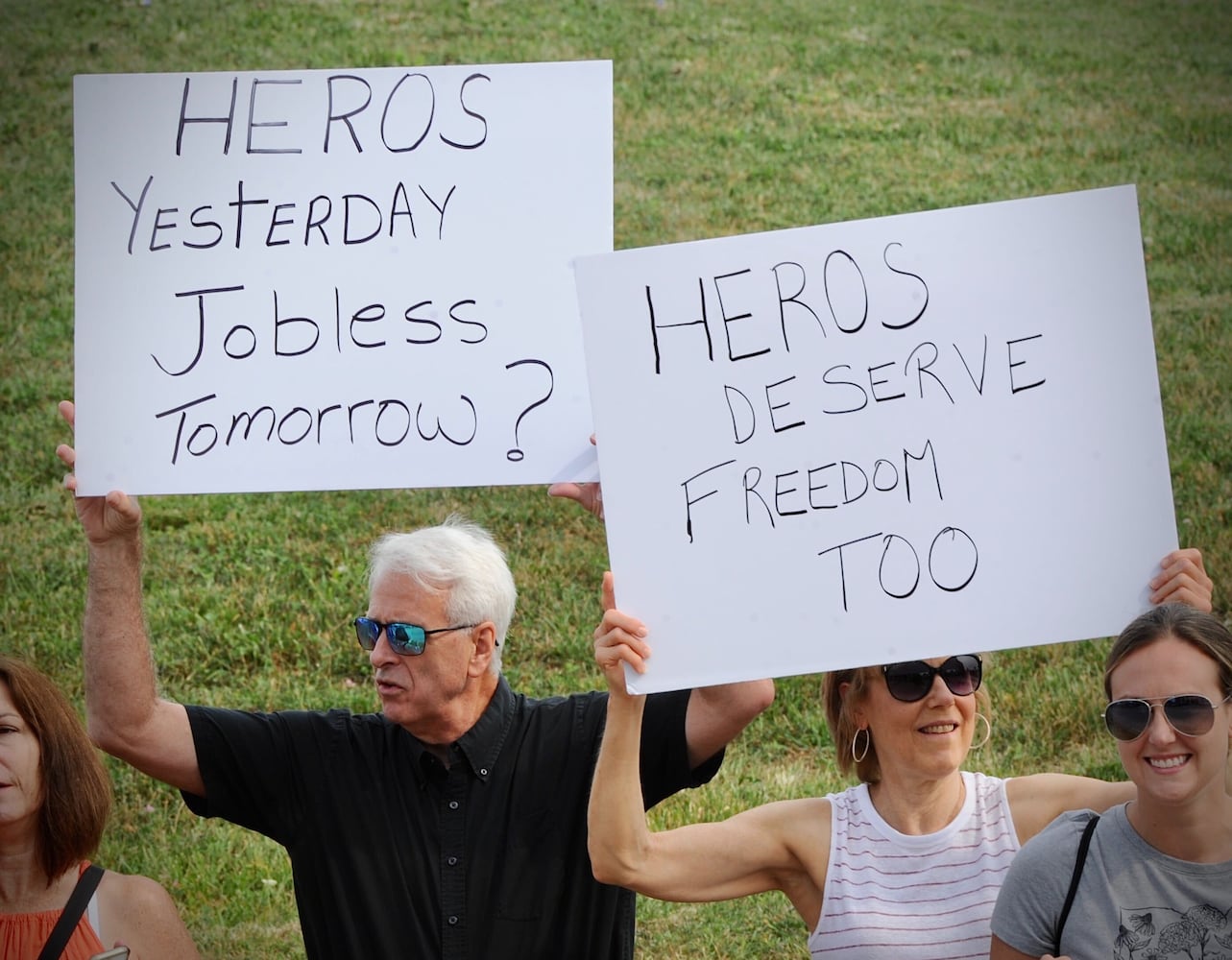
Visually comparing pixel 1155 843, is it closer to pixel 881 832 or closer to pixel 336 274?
pixel 881 832

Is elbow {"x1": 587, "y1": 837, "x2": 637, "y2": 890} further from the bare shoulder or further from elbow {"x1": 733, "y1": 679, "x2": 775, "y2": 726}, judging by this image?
the bare shoulder

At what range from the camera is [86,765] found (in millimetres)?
3447

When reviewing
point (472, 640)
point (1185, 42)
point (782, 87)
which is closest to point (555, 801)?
point (472, 640)

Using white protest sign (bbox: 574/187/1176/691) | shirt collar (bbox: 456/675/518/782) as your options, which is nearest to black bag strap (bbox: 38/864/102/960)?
shirt collar (bbox: 456/675/518/782)

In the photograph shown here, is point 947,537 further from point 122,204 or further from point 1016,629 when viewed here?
point 122,204

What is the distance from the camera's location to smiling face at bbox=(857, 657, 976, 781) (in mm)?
3221

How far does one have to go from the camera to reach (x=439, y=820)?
3.48 metres

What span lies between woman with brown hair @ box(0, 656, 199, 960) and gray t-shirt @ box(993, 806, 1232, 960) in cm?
176

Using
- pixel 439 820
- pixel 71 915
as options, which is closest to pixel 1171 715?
pixel 439 820

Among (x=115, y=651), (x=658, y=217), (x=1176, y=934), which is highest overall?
(x=658, y=217)

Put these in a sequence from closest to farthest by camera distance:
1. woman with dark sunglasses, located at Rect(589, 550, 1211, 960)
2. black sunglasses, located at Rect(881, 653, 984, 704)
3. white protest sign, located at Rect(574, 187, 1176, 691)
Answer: white protest sign, located at Rect(574, 187, 1176, 691) → woman with dark sunglasses, located at Rect(589, 550, 1211, 960) → black sunglasses, located at Rect(881, 653, 984, 704)

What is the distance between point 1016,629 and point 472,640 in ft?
4.15

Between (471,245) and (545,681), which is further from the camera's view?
(545,681)

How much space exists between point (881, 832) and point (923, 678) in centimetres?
33
